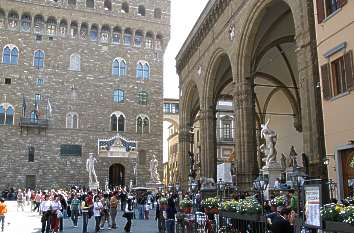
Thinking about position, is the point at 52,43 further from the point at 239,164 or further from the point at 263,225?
the point at 263,225

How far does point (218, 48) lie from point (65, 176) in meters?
20.9

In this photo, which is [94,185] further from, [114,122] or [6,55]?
[6,55]

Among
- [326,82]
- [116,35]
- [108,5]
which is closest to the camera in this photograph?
Result: [326,82]

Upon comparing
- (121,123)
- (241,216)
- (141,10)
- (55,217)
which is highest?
(141,10)

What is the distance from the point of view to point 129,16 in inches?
1655

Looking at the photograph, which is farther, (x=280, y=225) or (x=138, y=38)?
(x=138, y=38)

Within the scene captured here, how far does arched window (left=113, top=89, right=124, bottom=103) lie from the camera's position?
40906 mm

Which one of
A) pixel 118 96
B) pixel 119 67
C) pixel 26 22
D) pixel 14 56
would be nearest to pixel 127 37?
pixel 119 67

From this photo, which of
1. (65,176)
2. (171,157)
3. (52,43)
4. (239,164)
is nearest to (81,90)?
(52,43)

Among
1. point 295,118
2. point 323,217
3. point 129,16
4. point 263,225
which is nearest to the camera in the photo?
point 323,217

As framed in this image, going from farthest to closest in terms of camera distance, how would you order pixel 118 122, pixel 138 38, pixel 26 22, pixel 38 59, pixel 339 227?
pixel 138 38
pixel 118 122
pixel 38 59
pixel 26 22
pixel 339 227

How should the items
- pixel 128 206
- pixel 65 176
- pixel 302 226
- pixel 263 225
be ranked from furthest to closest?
pixel 65 176 → pixel 128 206 → pixel 263 225 → pixel 302 226

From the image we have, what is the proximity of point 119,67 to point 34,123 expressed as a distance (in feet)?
32.4

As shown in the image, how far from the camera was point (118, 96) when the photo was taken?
135 ft
